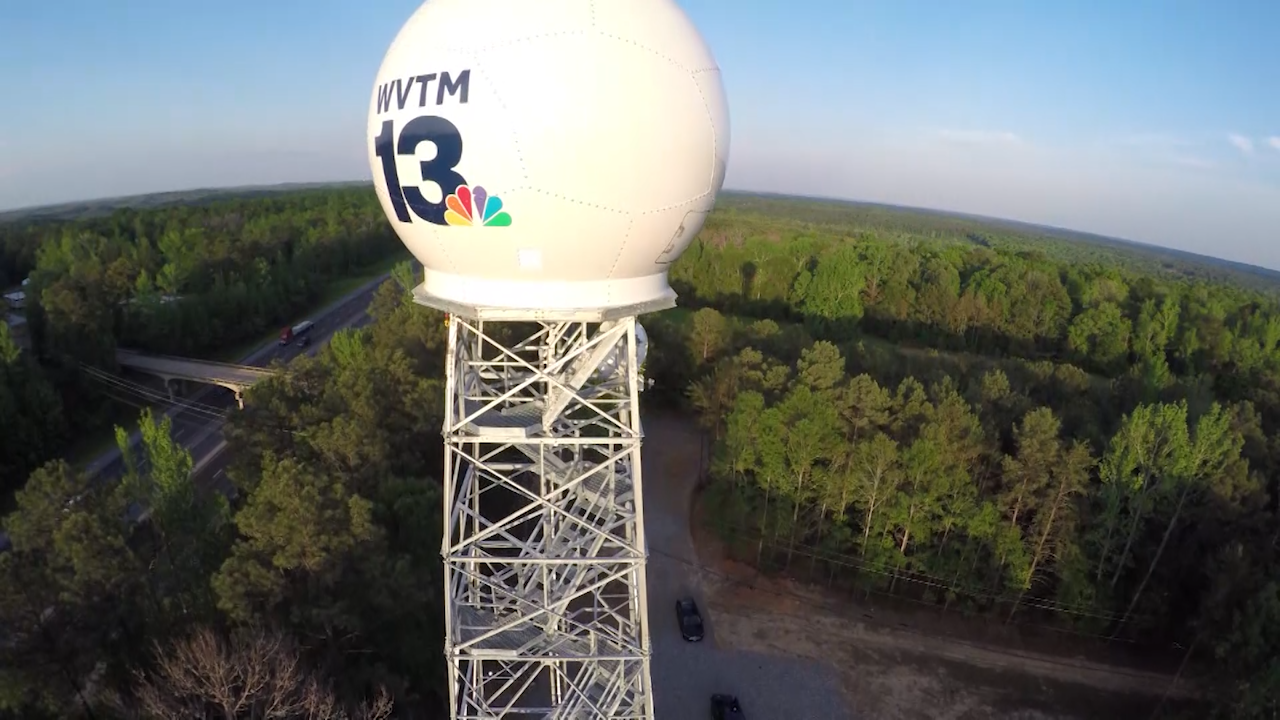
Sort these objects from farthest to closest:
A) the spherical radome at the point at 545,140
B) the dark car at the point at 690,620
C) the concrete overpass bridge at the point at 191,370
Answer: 1. the concrete overpass bridge at the point at 191,370
2. the dark car at the point at 690,620
3. the spherical radome at the point at 545,140

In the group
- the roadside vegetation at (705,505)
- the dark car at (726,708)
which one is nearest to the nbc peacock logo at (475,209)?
the roadside vegetation at (705,505)

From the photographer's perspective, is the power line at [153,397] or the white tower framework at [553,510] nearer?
the white tower framework at [553,510]

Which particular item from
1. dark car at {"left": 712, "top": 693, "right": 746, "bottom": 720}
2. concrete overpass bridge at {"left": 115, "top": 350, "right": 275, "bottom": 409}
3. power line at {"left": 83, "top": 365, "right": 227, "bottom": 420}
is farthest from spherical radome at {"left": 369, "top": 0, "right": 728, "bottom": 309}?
power line at {"left": 83, "top": 365, "right": 227, "bottom": 420}

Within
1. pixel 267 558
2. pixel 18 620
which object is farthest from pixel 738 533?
pixel 18 620

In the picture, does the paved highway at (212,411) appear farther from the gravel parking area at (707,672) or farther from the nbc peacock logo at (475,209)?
the nbc peacock logo at (475,209)

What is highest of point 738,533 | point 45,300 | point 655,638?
point 45,300

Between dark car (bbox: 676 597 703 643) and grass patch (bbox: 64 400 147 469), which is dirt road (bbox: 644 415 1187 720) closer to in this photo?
dark car (bbox: 676 597 703 643)

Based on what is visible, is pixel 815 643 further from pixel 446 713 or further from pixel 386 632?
pixel 386 632
